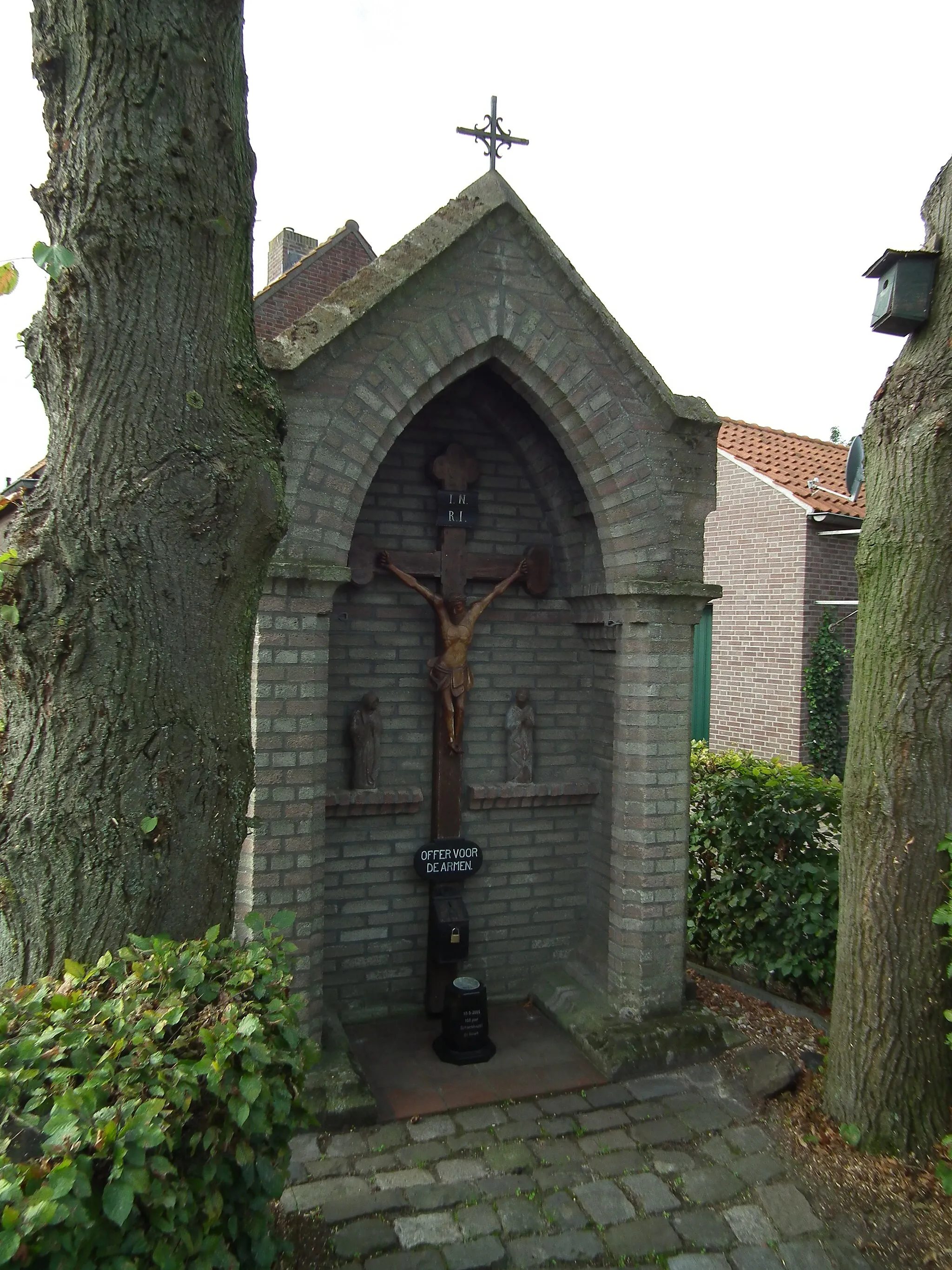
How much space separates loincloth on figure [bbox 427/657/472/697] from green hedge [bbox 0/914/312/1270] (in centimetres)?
285

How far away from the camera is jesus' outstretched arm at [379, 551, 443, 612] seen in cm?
545

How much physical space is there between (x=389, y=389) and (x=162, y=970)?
333 centimetres

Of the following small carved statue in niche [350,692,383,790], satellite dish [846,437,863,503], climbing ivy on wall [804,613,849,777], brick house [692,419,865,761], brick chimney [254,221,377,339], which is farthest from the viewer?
brick house [692,419,865,761]

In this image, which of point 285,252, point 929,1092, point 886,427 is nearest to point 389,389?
point 886,427

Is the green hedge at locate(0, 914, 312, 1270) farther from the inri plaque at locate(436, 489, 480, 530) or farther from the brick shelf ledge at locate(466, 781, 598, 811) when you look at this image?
the inri plaque at locate(436, 489, 480, 530)

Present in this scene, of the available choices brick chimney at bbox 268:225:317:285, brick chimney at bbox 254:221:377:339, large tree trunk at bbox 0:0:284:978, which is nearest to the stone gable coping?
large tree trunk at bbox 0:0:284:978

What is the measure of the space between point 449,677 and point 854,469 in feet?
12.7

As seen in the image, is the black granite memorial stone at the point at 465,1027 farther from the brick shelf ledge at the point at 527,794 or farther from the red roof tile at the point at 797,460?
the red roof tile at the point at 797,460

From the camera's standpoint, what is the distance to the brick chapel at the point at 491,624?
467 cm

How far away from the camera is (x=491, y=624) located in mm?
5930

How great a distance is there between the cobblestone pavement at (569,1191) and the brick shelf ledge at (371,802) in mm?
1725

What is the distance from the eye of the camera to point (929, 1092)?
13.4ft

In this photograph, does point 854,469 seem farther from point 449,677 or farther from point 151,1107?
point 151,1107

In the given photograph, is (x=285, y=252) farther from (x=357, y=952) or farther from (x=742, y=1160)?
(x=742, y=1160)
